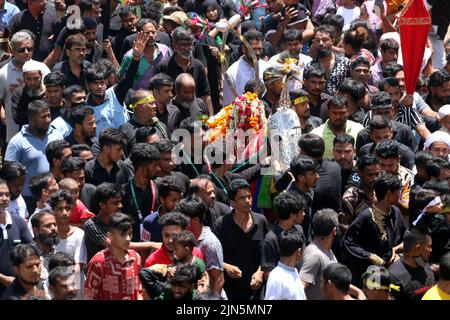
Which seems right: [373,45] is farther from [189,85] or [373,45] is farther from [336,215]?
[336,215]

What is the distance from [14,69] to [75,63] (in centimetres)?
63

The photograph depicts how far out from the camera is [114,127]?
12766 mm

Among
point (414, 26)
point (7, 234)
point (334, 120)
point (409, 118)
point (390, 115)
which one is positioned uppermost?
point (7, 234)

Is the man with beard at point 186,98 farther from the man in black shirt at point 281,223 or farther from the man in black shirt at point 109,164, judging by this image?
the man in black shirt at point 281,223

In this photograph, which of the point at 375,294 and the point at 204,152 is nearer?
the point at 375,294

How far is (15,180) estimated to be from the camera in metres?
11.2

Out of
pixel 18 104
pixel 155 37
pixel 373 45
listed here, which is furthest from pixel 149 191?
pixel 373 45

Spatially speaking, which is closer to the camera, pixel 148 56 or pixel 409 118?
pixel 409 118

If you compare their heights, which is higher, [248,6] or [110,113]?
[110,113]

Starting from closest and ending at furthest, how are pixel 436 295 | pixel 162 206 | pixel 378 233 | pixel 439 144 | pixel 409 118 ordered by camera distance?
pixel 436 295
pixel 162 206
pixel 378 233
pixel 439 144
pixel 409 118

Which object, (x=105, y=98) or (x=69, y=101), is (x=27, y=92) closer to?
(x=69, y=101)

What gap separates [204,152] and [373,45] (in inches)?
155

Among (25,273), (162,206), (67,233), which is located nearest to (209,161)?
(162,206)

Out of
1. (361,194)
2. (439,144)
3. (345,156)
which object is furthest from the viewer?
(439,144)
